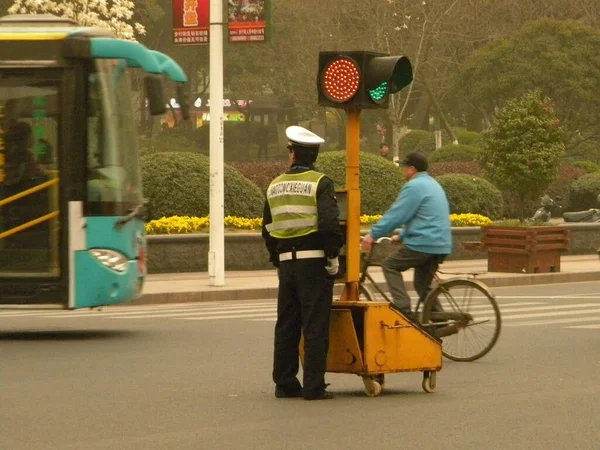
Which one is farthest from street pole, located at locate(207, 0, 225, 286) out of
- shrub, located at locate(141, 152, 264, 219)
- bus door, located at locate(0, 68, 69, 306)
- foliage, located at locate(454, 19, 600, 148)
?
foliage, located at locate(454, 19, 600, 148)

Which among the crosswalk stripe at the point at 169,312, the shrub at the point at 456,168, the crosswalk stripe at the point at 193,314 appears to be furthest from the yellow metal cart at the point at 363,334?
the shrub at the point at 456,168

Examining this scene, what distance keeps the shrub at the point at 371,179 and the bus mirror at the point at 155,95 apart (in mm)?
14383

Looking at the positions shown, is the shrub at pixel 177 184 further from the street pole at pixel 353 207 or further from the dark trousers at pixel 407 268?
the street pole at pixel 353 207

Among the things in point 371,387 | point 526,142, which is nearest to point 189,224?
point 526,142

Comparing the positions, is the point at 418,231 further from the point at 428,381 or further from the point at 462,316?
the point at 428,381

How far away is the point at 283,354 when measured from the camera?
1016cm

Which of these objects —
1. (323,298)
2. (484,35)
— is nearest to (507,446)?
(323,298)

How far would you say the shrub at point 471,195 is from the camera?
30.7 m

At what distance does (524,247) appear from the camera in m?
24.8

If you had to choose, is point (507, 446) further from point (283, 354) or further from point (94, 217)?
point (94, 217)

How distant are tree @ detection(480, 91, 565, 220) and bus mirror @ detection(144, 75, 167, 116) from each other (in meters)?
13.6

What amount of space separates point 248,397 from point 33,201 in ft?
17.7

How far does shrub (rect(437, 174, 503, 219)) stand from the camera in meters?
30.7

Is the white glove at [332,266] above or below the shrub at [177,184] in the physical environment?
below
